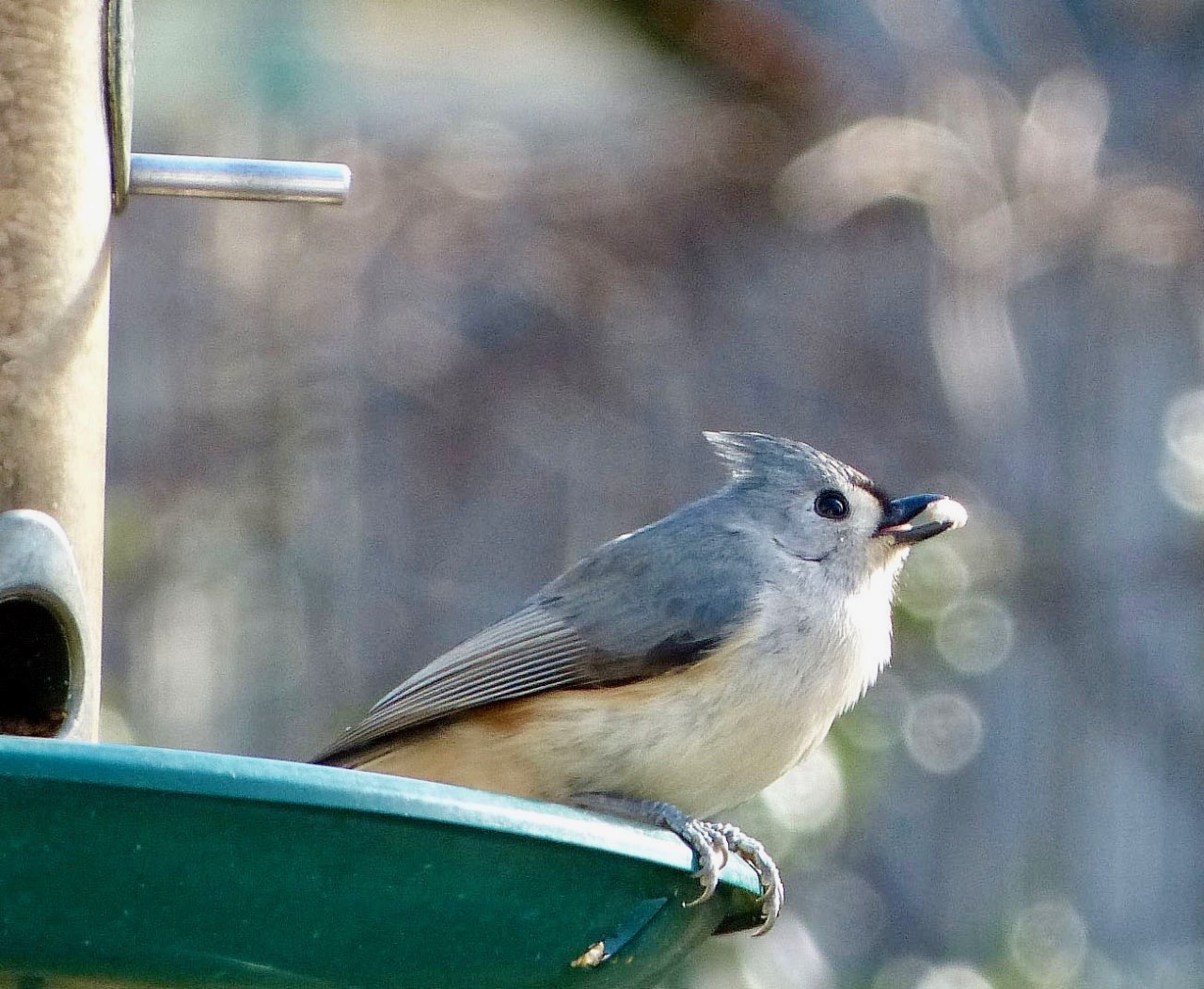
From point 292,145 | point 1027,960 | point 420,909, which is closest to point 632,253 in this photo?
point 292,145

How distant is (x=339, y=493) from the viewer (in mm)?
6324

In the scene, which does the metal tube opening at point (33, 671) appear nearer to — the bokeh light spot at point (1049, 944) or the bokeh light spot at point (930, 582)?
the bokeh light spot at point (930, 582)

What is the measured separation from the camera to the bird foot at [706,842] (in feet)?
7.69

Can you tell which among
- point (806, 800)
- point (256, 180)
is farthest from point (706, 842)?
point (806, 800)

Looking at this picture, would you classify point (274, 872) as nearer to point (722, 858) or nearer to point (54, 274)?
point (722, 858)

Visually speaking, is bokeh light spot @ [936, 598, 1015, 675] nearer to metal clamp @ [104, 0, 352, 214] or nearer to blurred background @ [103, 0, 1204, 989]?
blurred background @ [103, 0, 1204, 989]

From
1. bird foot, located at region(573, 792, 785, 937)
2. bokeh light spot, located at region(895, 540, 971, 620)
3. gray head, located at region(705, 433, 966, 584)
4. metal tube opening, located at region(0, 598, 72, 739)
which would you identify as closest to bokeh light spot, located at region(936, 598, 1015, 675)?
bokeh light spot, located at region(895, 540, 971, 620)

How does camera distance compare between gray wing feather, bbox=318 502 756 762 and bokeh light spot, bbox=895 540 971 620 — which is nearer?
gray wing feather, bbox=318 502 756 762

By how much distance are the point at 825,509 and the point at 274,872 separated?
195cm

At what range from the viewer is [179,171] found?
2.91 meters

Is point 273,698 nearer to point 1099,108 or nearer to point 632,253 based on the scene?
point 632,253

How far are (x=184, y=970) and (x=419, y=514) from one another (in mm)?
4460

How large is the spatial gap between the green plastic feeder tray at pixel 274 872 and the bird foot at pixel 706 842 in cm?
22

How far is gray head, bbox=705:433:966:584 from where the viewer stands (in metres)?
3.58
